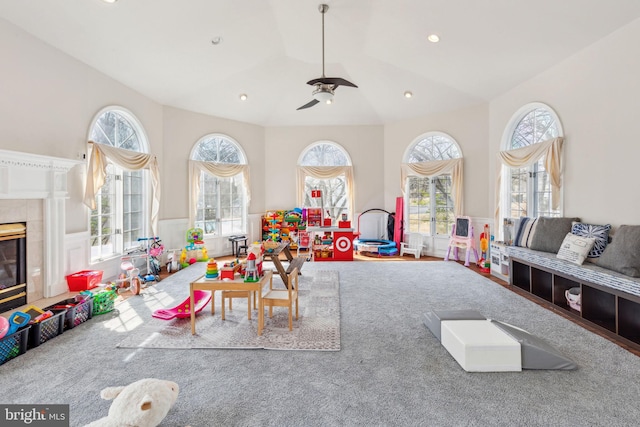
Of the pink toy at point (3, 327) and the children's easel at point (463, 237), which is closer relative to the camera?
the pink toy at point (3, 327)

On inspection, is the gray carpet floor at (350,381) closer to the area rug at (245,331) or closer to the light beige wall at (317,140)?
the area rug at (245,331)

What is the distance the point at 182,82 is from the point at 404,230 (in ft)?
18.9

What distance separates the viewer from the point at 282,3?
4.37 meters

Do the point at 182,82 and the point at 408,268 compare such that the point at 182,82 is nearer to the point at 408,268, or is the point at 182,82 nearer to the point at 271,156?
the point at 271,156

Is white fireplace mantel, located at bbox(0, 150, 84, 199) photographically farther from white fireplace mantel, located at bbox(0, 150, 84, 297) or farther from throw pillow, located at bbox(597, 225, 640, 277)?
throw pillow, located at bbox(597, 225, 640, 277)

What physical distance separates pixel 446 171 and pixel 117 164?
632 centimetres

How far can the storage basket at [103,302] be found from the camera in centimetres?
366

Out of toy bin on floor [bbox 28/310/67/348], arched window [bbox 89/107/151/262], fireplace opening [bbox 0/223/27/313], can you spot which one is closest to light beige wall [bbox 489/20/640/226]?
toy bin on floor [bbox 28/310/67/348]

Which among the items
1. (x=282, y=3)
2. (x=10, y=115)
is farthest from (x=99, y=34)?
Result: (x=282, y=3)

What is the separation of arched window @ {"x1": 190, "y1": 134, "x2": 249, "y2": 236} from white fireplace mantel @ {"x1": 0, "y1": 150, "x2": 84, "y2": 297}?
2.74 meters

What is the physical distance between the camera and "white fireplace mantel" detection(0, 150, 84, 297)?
3385mm

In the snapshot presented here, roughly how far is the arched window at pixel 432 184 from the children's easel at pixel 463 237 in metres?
0.29

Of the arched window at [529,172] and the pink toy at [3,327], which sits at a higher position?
the arched window at [529,172]

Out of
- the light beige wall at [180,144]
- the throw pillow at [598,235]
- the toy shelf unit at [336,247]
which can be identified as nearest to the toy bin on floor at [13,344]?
the light beige wall at [180,144]
